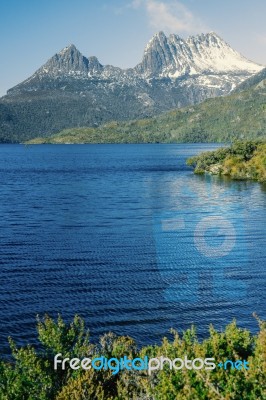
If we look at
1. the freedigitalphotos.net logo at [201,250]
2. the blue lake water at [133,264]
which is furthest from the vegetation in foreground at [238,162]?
the freedigitalphotos.net logo at [201,250]

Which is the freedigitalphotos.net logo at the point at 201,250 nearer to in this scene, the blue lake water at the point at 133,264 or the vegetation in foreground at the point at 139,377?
the blue lake water at the point at 133,264

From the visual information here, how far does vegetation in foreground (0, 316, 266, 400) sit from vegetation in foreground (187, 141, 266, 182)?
137m

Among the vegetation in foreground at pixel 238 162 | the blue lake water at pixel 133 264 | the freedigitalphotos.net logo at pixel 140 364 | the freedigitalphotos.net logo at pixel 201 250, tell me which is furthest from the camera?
the vegetation in foreground at pixel 238 162

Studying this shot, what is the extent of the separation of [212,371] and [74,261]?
132 feet

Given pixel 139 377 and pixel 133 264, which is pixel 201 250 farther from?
pixel 139 377

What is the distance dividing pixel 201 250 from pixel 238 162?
113 metres

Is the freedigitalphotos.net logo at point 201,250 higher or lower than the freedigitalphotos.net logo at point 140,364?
lower

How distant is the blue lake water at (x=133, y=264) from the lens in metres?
41.2

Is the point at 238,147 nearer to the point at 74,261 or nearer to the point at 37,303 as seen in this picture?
the point at 74,261

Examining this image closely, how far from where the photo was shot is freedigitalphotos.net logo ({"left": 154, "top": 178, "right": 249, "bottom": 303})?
159 ft

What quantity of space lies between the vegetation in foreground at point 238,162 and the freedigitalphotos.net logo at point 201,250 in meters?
58.1

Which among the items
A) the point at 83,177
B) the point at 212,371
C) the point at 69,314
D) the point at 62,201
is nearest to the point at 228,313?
the point at 69,314

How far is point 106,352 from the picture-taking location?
23172 millimetres

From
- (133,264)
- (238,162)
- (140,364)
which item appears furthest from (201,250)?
(238,162)
